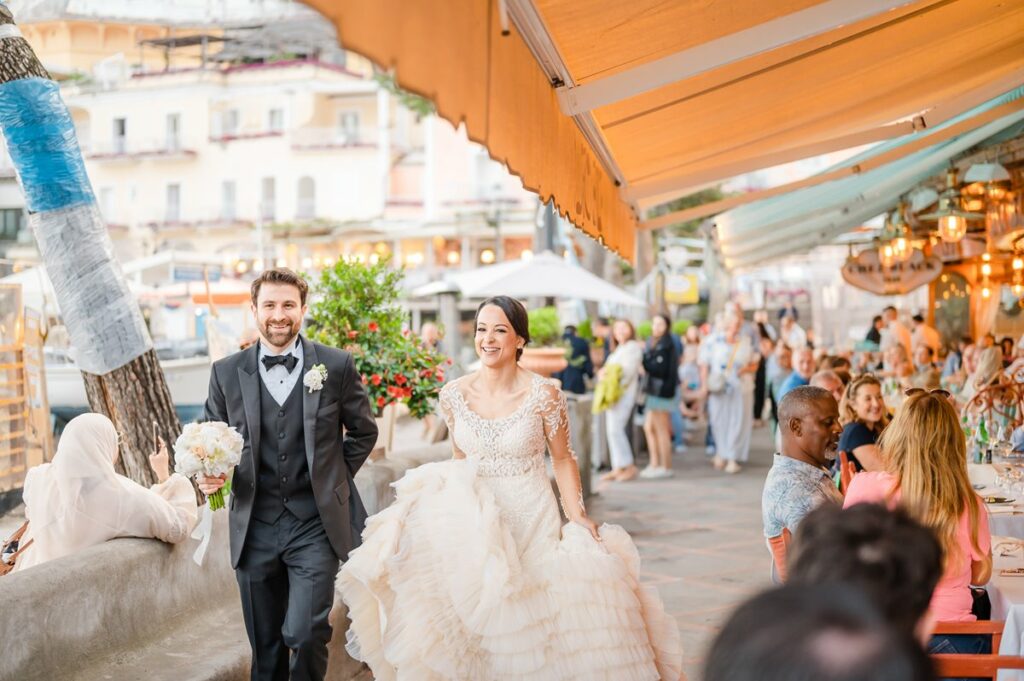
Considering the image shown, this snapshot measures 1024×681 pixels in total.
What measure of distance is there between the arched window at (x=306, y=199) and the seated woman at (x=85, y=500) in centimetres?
5257

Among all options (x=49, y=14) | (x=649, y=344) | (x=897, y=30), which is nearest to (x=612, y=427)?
(x=649, y=344)

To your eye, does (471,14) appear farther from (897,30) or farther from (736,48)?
(897,30)

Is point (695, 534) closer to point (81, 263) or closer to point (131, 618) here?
point (81, 263)

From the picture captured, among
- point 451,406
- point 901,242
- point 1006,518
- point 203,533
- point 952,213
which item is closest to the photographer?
point 203,533

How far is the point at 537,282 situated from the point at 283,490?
10191mm

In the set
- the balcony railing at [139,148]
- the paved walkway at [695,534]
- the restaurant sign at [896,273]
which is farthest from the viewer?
the balcony railing at [139,148]

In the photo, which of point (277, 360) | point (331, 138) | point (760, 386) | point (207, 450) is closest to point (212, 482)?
point (207, 450)

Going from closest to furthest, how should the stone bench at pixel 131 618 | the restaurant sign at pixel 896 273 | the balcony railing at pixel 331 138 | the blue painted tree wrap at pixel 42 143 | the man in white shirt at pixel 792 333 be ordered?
1. the stone bench at pixel 131 618
2. the blue painted tree wrap at pixel 42 143
3. the restaurant sign at pixel 896 273
4. the man in white shirt at pixel 792 333
5. the balcony railing at pixel 331 138

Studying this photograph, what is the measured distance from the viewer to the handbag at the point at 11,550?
470cm

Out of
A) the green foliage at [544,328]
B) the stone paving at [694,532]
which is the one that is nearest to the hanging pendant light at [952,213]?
the stone paving at [694,532]

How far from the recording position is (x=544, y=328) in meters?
13.4

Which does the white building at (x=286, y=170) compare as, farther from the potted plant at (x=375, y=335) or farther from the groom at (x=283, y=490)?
the groom at (x=283, y=490)

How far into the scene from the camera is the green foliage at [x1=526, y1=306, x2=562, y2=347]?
13.4m

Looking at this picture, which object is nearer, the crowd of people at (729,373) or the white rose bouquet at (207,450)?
the white rose bouquet at (207,450)
